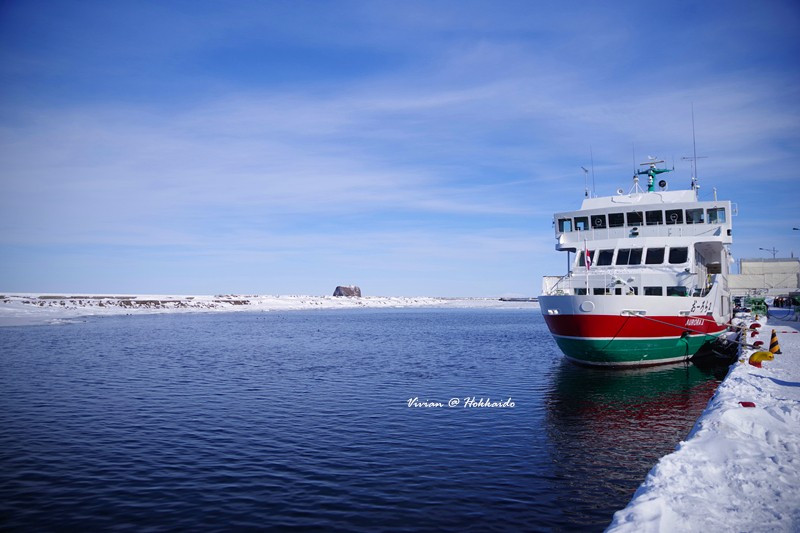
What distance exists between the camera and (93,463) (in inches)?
554

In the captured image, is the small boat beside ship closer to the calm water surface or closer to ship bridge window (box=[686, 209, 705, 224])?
ship bridge window (box=[686, 209, 705, 224])

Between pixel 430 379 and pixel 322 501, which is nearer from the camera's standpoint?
pixel 322 501

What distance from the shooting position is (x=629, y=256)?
107ft

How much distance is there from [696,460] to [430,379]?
18.3 m

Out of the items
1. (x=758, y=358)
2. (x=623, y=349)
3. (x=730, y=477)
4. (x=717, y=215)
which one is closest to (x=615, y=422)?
(x=758, y=358)

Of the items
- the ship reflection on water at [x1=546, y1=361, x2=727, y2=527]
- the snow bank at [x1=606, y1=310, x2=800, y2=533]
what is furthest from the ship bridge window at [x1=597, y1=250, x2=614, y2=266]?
the snow bank at [x1=606, y1=310, x2=800, y2=533]

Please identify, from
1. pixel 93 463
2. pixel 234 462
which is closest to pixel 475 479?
pixel 234 462

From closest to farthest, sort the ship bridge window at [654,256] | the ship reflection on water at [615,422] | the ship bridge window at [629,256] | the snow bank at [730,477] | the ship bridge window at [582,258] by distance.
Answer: the snow bank at [730,477]
the ship reflection on water at [615,422]
the ship bridge window at [654,256]
the ship bridge window at [629,256]
the ship bridge window at [582,258]

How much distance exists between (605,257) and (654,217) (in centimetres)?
426

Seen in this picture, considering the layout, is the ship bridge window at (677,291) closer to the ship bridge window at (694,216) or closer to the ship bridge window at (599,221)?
the ship bridge window at (694,216)

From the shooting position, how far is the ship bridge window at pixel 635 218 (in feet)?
112

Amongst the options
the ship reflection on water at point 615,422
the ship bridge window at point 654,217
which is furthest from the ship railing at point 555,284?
the ship bridge window at point 654,217

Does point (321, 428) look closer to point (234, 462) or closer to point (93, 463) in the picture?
point (234, 462)

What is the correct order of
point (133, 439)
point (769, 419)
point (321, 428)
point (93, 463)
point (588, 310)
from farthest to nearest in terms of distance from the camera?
1. point (588, 310)
2. point (321, 428)
3. point (133, 439)
4. point (93, 463)
5. point (769, 419)
